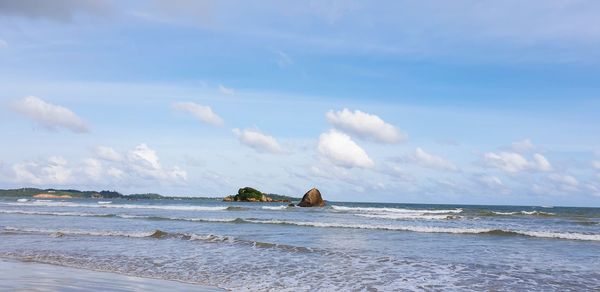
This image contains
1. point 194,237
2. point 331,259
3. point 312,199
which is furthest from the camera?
point 312,199

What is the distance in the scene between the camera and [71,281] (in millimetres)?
11516

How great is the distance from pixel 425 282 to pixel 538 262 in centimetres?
629

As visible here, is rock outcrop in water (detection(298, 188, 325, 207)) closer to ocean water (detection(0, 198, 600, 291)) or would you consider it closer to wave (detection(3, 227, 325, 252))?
ocean water (detection(0, 198, 600, 291))

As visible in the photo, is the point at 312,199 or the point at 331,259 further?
the point at 312,199

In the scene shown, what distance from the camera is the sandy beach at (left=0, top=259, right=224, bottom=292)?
1050 cm

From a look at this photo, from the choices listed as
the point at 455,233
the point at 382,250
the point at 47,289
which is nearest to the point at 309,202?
the point at 455,233

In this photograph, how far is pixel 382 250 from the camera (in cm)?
1975

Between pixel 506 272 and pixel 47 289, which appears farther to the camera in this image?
pixel 506 272

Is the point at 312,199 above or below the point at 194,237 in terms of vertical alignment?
above

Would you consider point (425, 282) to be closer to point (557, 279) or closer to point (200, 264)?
point (557, 279)

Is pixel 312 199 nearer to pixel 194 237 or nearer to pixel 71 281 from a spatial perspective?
pixel 194 237

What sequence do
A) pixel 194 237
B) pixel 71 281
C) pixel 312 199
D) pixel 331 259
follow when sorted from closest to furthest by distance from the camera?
pixel 71 281 < pixel 331 259 < pixel 194 237 < pixel 312 199

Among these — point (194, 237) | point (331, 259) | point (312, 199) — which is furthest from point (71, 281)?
point (312, 199)

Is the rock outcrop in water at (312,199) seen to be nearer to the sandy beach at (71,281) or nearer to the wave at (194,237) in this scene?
the wave at (194,237)
